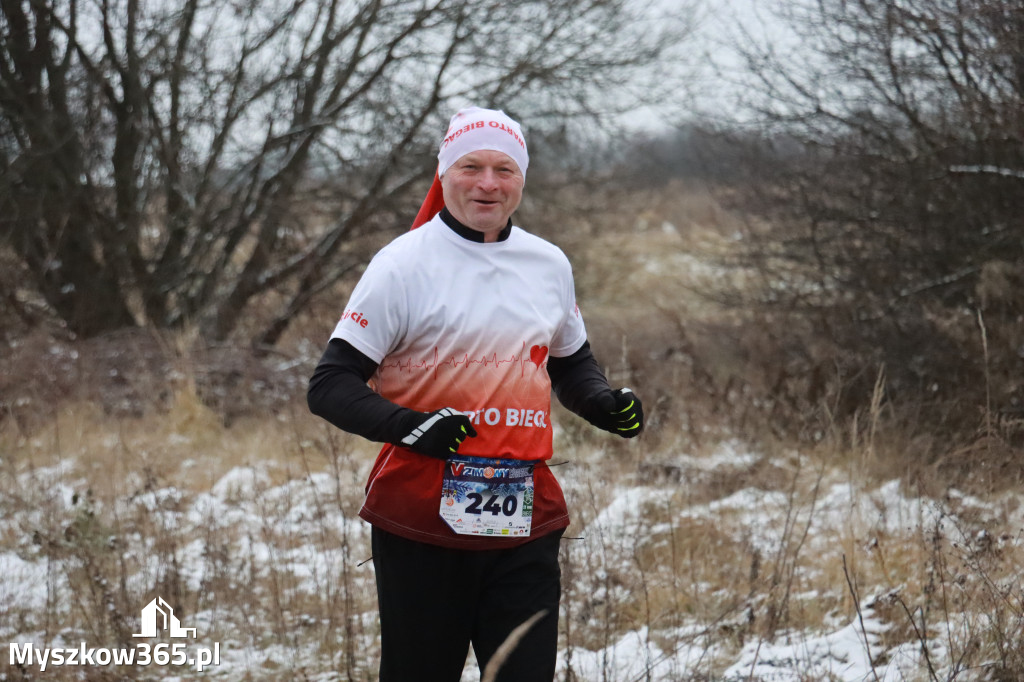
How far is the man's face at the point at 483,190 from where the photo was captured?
2375 millimetres

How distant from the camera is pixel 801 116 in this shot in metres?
7.81

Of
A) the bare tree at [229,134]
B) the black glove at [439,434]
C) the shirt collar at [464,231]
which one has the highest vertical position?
the bare tree at [229,134]

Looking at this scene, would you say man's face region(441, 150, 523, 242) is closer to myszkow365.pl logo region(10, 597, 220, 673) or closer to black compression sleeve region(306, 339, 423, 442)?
black compression sleeve region(306, 339, 423, 442)

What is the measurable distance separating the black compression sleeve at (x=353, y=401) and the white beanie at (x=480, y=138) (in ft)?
1.80

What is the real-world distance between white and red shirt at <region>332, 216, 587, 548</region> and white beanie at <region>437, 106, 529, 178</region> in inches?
8.5

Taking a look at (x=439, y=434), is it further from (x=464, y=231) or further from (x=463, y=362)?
(x=464, y=231)

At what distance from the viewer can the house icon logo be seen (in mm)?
4000

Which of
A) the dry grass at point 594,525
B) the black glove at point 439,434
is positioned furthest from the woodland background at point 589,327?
the black glove at point 439,434

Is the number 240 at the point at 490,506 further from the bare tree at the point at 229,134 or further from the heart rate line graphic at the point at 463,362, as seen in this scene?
the bare tree at the point at 229,134

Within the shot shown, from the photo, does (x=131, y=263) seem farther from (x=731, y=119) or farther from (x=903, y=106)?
(x=903, y=106)

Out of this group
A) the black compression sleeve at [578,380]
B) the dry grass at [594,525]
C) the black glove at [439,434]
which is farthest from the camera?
the dry grass at [594,525]

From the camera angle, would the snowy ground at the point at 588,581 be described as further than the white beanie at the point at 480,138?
Yes

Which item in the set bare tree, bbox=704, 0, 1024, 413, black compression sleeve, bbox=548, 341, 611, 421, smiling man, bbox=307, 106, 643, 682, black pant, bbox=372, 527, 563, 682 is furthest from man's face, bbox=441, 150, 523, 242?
bare tree, bbox=704, 0, 1024, 413

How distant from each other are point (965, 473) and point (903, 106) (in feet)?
9.77
